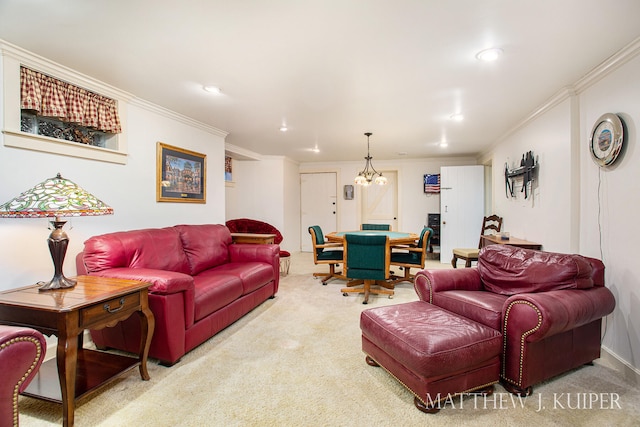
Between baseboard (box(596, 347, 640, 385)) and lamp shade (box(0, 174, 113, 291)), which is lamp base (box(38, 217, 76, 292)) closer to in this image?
lamp shade (box(0, 174, 113, 291))

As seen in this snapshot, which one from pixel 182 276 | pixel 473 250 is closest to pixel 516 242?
pixel 473 250

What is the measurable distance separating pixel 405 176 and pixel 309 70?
4.90 meters

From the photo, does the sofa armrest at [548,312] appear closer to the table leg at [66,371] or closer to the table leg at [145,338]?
the table leg at [145,338]

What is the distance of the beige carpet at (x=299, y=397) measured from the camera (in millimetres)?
1533

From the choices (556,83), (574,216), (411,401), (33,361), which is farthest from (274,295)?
(556,83)

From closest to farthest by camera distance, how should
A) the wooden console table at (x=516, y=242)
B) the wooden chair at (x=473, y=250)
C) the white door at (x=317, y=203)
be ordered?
the wooden console table at (x=516, y=242), the wooden chair at (x=473, y=250), the white door at (x=317, y=203)

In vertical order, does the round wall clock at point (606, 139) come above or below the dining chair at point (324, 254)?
above

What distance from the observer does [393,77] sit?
8.19 ft

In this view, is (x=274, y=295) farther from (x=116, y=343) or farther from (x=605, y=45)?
(x=605, y=45)

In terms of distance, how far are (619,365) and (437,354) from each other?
61.6 inches

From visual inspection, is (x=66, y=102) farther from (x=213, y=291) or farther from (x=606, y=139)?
(x=606, y=139)

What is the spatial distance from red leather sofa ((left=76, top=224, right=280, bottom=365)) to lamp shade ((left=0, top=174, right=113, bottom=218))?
0.54 metres

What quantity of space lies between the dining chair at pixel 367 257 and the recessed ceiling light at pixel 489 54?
1.89 m

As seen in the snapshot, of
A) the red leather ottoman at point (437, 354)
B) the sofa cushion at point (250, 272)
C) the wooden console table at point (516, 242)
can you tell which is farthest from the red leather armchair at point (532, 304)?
the sofa cushion at point (250, 272)
